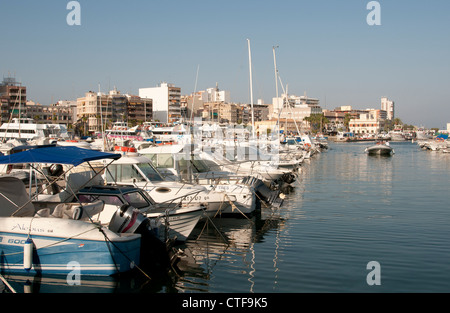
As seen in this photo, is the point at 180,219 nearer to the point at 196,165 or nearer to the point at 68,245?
the point at 68,245

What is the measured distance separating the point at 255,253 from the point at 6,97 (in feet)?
491

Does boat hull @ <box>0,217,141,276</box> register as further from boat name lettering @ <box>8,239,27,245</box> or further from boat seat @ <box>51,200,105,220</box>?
boat seat @ <box>51,200,105,220</box>

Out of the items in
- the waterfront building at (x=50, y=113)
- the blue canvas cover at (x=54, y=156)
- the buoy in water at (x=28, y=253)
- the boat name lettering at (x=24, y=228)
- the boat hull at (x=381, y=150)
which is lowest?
the boat hull at (x=381, y=150)

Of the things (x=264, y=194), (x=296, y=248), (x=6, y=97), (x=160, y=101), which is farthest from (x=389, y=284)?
(x=160, y=101)

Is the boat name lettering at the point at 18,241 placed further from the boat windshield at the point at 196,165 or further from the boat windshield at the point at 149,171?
the boat windshield at the point at 196,165

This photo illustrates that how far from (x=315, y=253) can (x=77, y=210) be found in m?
7.50

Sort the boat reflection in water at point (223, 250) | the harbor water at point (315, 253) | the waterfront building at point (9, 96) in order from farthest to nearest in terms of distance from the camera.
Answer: the waterfront building at point (9, 96), the boat reflection in water at point (223, 250), the harbor water at point (315, 253)

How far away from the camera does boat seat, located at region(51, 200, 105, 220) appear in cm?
1325

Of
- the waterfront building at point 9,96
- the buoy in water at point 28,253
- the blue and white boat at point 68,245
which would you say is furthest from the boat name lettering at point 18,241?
the waterfront building at point 9,96

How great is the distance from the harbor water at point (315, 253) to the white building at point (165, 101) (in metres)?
161

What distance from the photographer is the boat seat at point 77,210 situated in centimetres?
1325

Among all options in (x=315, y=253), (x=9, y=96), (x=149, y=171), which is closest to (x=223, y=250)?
(x=315, y=253)

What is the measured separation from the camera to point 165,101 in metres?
187

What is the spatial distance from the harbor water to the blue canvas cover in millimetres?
3191
